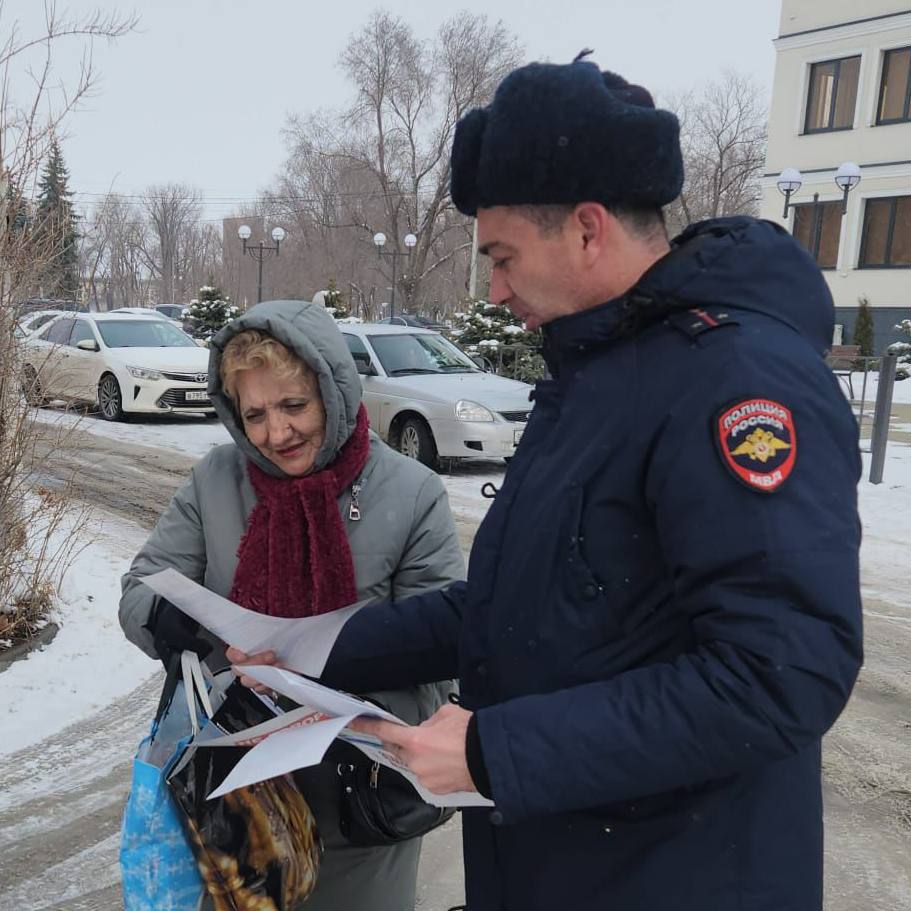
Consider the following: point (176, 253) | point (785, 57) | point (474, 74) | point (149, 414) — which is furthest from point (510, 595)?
point (176, 253)

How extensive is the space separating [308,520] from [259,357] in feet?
1.24

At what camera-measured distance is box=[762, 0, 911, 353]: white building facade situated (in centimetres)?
2653

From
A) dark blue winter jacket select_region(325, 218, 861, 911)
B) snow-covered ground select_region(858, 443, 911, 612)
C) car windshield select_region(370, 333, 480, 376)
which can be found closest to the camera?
dark blue winter jacket select_region(325, 218, 861, 911)

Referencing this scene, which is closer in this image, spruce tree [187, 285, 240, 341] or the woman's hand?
the woman's hand

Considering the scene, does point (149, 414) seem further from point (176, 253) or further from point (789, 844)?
point (176, 253)

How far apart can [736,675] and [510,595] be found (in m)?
0.35

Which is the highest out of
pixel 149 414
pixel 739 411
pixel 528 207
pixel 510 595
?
pixel 528 207

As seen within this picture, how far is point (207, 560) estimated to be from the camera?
212cm

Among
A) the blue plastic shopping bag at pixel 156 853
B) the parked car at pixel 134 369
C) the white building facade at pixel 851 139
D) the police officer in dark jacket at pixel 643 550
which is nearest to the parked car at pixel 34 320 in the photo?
the blue plastic shopping bag at pixel 156 853

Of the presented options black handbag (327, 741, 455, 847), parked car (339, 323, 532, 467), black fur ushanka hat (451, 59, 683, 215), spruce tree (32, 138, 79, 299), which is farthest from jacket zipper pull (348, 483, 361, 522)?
parked car (339, 323, 532, 467)

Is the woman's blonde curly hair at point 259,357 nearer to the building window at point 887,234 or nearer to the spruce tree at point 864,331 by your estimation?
the spruce tree at point 864,331

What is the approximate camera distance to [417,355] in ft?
35.7

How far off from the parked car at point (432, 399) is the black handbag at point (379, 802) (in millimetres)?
7461

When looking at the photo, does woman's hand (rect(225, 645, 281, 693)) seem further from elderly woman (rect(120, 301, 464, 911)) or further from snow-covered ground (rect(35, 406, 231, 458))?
snow-covered ground (rect(35, 406, 231, 458))
